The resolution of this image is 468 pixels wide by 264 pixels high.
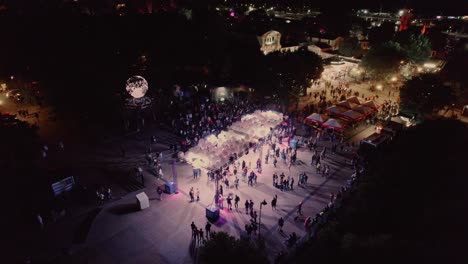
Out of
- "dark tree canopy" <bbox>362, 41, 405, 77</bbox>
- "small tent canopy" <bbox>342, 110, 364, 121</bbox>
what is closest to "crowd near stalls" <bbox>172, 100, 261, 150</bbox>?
"small tent canopy" <bbox>342, 110, 364, 121</bbox>

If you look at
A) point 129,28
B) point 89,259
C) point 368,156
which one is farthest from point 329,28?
point 89,259

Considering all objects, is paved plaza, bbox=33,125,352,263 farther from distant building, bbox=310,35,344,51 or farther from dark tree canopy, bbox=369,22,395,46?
dark tree canopy, bbox=369,22,395,46

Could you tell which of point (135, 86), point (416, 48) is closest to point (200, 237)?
point (135, 86)

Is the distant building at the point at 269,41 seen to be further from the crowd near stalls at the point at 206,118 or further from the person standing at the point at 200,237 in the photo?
the person standing at the point at 200,237

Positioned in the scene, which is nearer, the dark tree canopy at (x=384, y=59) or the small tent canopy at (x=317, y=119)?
the small tent canopy at (x=317, y=119)

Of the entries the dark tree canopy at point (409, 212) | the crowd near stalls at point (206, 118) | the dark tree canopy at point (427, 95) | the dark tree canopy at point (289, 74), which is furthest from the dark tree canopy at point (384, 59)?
the dark tree canopy at point (409, 212)

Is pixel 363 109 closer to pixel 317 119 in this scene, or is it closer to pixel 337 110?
pixel 337 110
